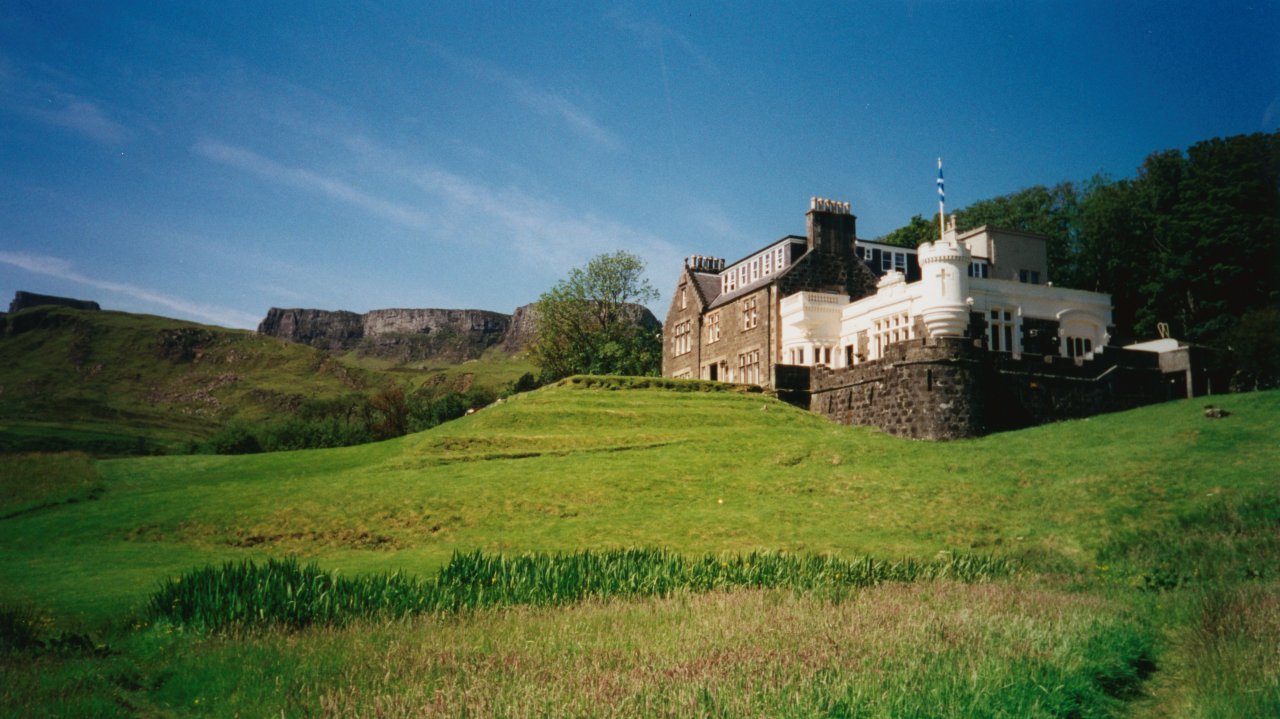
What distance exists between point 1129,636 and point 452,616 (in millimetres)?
9551

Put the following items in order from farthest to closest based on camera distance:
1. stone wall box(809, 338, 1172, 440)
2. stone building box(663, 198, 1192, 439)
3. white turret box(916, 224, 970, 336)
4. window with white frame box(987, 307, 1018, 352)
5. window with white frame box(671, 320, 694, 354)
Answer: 1. window with white frame box(671, 320, 694, 354)
2. window with white frame box(987, 307, 1018, 352)
3. white turret box(916, 224, 970, 336)
4. stone building box(663, 198, 1192, 439)
5. stone wall box(809, 338, 1172, 440)

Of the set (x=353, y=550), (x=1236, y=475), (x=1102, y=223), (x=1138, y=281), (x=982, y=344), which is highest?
(x=1102, y=223)

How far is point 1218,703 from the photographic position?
7.80 metres

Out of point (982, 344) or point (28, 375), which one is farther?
point (28, 375)

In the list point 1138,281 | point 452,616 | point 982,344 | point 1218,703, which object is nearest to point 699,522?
point 452,616

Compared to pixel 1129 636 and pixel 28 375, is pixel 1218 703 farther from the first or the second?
pixel 28 375

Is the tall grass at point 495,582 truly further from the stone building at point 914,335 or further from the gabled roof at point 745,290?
the gabled roof at point 745,290

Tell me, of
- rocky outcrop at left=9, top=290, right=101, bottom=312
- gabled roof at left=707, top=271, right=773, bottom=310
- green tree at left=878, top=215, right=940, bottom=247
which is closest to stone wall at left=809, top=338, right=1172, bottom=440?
gabled roof at left=707, top=271, right=773, bottom=310

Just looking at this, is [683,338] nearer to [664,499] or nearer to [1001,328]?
[1001,328]

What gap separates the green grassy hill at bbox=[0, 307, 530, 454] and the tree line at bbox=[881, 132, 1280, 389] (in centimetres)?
9608

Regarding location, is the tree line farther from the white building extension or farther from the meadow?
the meadow

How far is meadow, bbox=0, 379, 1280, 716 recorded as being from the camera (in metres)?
8.07

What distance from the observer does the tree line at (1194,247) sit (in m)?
51.3

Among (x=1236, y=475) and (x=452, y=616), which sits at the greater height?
(x=1236, y=475)
